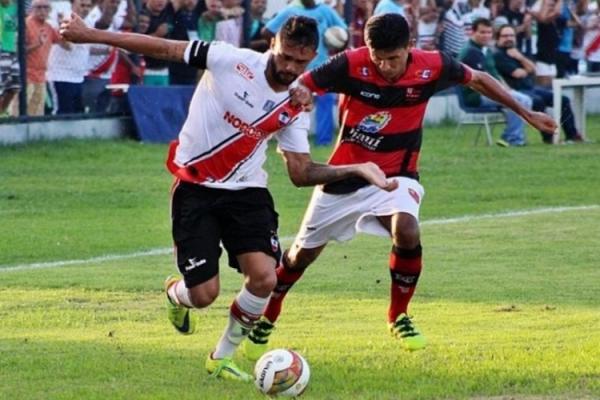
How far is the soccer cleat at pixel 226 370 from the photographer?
884 cm

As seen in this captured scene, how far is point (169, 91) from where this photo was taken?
24.4 meters

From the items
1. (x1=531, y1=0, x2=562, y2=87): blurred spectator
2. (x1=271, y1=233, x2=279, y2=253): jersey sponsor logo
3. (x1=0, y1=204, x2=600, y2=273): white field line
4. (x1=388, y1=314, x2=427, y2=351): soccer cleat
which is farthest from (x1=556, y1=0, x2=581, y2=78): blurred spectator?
(x1=271, y1=233, x2=279, y2=253): jersey sponsor logo

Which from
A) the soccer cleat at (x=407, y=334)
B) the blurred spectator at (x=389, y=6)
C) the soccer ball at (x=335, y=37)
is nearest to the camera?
the soccer cleat at (x=407, y=334)

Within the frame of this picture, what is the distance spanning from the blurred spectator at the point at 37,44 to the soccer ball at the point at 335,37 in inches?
153

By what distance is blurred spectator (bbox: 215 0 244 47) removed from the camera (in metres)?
25.1

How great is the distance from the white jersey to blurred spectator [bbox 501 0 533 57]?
2150 cm

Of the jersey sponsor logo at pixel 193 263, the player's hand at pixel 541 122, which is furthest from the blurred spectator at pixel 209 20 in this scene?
the jersey sponsor logo at pixel 193 263

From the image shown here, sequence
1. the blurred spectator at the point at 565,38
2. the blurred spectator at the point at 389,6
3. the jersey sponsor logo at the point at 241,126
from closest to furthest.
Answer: the jersey sponsor logo at the point at 241,126 → the blurred spectator at the point at 389,6 → the blurred spectator at the point at 565,38

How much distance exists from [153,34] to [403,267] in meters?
14.4

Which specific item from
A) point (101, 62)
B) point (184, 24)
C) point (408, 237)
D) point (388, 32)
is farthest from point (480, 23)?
point (388, 32)

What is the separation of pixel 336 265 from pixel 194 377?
5.59 metres

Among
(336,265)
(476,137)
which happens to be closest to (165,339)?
(336,265)

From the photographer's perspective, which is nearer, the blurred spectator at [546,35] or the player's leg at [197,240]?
the player's leg at [197,240]

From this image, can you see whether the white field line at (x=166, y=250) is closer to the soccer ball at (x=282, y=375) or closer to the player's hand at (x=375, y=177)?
the player's hand at (x=375, y=177)
